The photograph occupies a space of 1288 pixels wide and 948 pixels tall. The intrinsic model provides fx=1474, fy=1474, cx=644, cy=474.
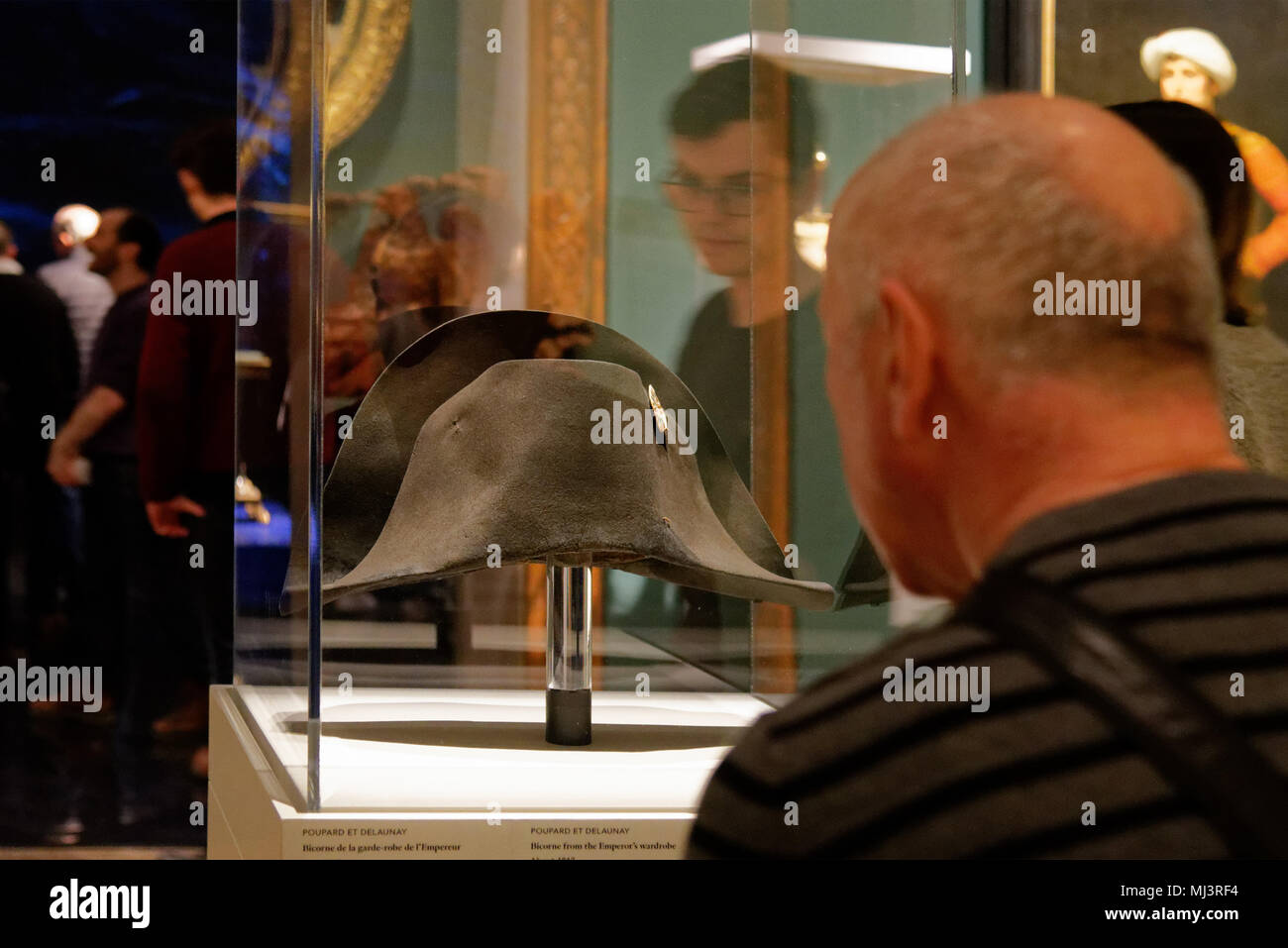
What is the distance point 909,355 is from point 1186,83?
1.58 m

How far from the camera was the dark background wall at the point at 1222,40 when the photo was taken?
6.67 feet

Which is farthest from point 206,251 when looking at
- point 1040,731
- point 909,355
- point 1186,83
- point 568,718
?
point 1040,731

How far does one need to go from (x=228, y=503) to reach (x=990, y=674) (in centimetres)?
292

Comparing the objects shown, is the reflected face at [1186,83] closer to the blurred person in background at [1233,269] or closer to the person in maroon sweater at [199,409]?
the blurred person in background at [1233,269]

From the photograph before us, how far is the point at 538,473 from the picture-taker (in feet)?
5.92

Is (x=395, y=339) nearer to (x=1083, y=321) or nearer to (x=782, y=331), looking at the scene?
(x=782, y=331)

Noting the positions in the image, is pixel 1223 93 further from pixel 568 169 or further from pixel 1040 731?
pixel 1040 731

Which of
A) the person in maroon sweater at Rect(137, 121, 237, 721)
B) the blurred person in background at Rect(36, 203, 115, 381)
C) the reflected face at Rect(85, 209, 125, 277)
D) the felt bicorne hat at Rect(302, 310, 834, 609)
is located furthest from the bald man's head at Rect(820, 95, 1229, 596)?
the reflected face at Rect(85, 209, 125, 277)

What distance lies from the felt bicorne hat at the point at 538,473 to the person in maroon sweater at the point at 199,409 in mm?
922

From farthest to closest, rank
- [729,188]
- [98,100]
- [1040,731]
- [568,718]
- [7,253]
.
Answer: [98,100] → [7,253] → [729,188] → [568,718] → [1040,731]

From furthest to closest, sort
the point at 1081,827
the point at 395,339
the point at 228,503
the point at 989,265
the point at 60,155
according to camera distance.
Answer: the point at 60,155 < the point at 228,503 < the point at 395,339 < the point at 989,265 < the point at 1081,827

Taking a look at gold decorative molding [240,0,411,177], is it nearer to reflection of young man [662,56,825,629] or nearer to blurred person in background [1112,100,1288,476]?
reflection of young man [662,56,825,629]
